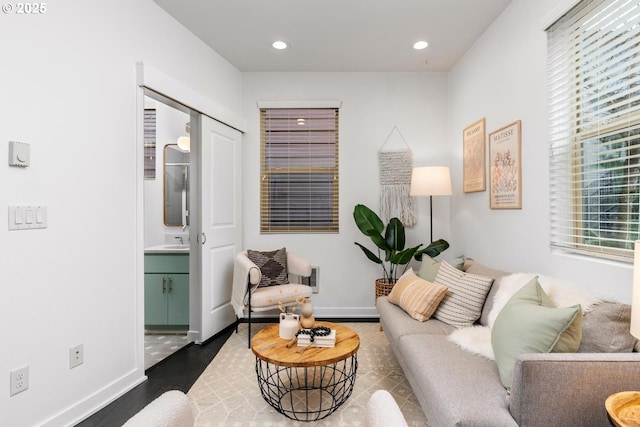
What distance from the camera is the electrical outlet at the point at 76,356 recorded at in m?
1.94

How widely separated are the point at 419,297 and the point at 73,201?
228 centimetres

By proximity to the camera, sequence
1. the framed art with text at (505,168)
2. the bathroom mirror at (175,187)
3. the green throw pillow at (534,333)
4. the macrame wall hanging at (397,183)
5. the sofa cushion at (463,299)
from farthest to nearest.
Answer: the bathroom mirror at (175,187), the macrame wall hanging at (397,183), the framed art with text at (505,168), the sofa cushion at (463,299), the green throw pillow at (534,333)

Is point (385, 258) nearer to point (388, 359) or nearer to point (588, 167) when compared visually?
point (388, 359)

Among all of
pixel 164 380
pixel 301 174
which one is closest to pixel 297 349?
pixel 164 380

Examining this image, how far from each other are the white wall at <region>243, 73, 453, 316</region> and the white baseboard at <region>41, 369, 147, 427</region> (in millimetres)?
1828

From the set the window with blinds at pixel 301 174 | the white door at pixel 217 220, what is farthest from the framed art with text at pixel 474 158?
the white door at pixel 217 220

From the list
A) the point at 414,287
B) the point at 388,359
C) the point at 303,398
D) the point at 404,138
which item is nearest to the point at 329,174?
the point at 404,138

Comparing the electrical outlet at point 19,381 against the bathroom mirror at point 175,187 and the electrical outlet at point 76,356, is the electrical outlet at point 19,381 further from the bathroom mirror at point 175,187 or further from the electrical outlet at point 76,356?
the bathroom mirror at point 175,187

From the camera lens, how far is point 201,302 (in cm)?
318

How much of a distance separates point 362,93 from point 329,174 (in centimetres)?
99

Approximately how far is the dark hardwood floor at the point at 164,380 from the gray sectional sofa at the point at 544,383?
5.56ft

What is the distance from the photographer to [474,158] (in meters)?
3.22

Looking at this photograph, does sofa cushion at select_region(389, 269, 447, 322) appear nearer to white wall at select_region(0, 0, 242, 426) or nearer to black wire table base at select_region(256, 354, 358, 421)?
black wire table base at select_region(256, 354, 358, 421)

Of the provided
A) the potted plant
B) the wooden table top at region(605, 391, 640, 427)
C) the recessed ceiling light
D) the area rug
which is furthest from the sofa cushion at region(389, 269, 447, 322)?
the recessed ceiling light
